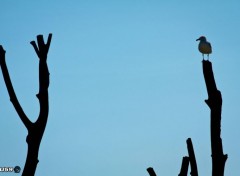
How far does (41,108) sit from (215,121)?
353cm

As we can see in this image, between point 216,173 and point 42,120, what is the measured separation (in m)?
3.60

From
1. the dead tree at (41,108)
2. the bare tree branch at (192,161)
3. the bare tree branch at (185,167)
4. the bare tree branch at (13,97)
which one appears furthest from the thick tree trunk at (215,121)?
the bare tree branch at (13,97)

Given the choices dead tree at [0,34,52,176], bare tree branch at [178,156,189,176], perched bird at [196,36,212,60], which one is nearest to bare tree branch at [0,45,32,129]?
dead tree at [0,34,52,176]

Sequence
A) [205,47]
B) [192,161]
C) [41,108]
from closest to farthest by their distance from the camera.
Answer: [192,161]
[41,108]
[205,47]

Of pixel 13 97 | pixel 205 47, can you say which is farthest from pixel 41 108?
pixel 205 47

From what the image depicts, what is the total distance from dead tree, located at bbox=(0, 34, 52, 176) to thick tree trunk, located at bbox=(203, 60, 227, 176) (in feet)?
11.0

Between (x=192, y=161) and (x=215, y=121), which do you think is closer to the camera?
(x=192, y=161)

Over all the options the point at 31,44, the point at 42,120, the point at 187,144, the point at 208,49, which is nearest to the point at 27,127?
the point at 42,120

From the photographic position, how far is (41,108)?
9.98 metres

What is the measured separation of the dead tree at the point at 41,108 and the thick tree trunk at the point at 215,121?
3362 millimetres

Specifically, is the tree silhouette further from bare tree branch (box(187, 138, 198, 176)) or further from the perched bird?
the perched bird

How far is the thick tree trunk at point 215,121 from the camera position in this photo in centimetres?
979

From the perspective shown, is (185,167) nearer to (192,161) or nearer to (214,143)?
(192,161)

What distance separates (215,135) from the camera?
995cm
